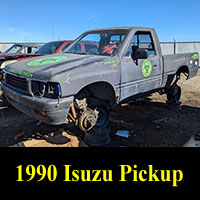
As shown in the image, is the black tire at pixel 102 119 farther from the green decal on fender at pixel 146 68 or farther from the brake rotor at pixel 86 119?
the green decal on fender at pixel 146 68

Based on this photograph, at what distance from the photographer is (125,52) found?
147 inches

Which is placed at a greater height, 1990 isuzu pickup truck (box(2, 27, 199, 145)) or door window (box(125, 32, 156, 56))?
door window (box(125, 32, 156, 56))

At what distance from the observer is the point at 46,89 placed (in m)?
→ 2.86

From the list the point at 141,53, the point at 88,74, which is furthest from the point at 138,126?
the point at 88,74

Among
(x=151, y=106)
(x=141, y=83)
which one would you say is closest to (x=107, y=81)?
(x=141, y=83)

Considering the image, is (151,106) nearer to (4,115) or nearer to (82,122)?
(82,122)

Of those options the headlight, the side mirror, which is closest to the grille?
the headlight

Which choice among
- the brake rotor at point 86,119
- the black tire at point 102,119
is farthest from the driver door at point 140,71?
the brake rotor at point 86,119

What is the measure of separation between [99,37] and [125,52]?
0.87 metres

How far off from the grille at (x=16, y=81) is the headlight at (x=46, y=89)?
0.30 meters

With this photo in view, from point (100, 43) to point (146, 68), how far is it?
3.65 feet

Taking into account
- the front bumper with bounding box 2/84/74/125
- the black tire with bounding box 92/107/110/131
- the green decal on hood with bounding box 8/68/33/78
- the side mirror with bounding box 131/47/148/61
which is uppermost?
the side mirror with bounding box 131/47/148/61

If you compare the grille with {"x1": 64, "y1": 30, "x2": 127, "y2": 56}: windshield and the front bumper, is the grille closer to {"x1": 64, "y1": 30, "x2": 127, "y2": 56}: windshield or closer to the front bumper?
the front bumper

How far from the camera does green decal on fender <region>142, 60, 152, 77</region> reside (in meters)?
4.13
